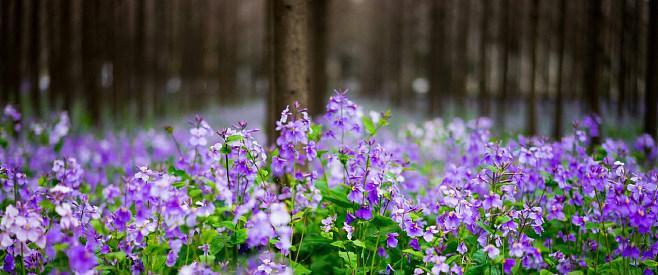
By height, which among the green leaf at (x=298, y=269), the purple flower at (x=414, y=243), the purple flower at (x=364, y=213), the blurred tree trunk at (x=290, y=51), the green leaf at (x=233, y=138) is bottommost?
the green leaf at (x=298, y=269)

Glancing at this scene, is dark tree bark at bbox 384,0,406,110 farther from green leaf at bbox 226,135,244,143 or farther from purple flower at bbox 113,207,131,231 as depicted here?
purple flower at bbox 113,207,131,231

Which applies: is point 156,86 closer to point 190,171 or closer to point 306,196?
point 190,171

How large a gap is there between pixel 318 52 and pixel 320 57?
0.12 m

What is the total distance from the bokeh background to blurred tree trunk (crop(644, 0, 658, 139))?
0.04 ft

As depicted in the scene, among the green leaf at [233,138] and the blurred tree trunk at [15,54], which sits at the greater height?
the blurred tree trunk at [15,54]

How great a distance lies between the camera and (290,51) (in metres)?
4.02

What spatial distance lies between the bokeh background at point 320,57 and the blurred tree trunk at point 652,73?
0.01 metres

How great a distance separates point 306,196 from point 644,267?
1.99 metres

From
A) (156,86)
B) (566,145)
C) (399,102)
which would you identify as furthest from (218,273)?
(399,102)

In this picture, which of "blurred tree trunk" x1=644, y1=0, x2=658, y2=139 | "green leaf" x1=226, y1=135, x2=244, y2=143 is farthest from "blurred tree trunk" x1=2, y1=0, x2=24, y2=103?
"blurred tree trunk" x1=644, y1=0, x2=658, y2=139

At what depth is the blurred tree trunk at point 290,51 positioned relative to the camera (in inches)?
157

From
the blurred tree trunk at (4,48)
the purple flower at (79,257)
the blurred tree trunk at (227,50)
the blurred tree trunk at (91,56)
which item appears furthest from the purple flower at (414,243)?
the blurred tree trunk at (227,50)

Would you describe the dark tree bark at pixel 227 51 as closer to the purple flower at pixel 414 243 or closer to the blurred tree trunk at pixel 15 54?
the blurred tree trunk at pixel 15 54

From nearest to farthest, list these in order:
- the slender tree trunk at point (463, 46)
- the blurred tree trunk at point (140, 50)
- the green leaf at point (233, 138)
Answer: the green leaf at point (233, 138) < the blurred tree trunk at point (140, 50) < the slender tree trunk at point (463, 46)
